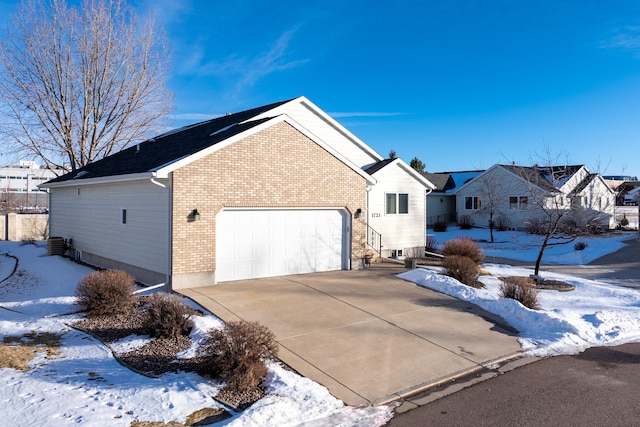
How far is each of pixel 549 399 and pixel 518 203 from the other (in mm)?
32752

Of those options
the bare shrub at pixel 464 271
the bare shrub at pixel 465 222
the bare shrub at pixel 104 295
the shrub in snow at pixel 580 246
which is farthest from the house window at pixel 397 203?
the bare shrub at pixel 465 222

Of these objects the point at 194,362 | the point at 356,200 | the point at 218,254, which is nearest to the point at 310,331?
the point at 194,362

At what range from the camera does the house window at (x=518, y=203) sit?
115 ft

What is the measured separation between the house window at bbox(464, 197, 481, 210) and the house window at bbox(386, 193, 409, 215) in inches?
809

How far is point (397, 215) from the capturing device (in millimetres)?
20594

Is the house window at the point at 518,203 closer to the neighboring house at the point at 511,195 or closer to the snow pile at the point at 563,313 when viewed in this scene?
the neighboring house at the point at 511,195

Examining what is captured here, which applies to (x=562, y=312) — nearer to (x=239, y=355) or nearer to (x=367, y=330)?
(x=367, y=330)

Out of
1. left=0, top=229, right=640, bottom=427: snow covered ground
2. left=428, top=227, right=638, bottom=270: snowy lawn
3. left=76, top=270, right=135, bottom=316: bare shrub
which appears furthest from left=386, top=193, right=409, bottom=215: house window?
left=76, top=270, right=135, bottom=316: bare shrub

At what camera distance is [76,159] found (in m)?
26.8

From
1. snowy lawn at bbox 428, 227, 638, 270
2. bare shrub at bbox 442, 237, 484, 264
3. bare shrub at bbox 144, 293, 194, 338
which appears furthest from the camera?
snowy lawn at bbox 428, 227, 638, 270

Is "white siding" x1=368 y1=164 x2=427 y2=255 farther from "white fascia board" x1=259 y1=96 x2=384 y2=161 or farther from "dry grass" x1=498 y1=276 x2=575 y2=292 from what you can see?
"dry grass" x1=498 y1=276 x2=575 y2=292

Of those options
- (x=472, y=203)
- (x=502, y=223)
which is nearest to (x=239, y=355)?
(x=502, y=223)

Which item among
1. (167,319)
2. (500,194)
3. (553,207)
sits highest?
(500,194)

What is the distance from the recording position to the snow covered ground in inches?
204
